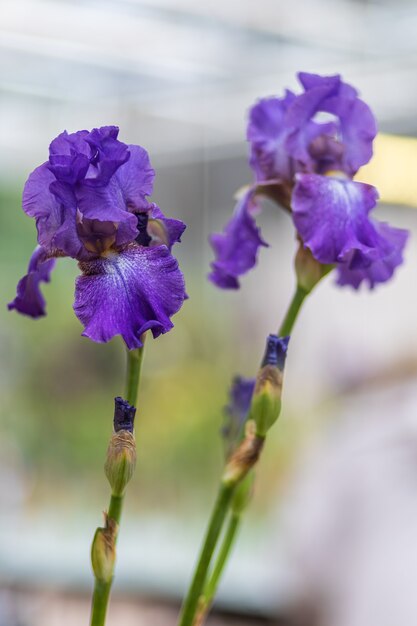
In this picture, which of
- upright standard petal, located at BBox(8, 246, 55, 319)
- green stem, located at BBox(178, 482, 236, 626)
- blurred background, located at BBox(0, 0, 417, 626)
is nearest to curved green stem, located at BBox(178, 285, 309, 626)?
green stem, located at BBox(178, 482, 236, 626)

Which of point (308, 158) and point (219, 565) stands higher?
point (308, 158)

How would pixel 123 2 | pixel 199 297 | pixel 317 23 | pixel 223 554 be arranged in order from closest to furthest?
1. pixel 223 554
2. pixel 123 2
3. pixel 317 23
4. pixel 199 297

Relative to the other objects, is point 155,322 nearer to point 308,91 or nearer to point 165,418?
point 308,91

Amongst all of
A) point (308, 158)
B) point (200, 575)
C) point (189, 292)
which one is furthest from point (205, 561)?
point (189, 292)

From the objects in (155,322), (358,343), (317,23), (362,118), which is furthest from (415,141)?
(155,322)

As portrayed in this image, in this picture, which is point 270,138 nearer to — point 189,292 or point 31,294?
point 31,294

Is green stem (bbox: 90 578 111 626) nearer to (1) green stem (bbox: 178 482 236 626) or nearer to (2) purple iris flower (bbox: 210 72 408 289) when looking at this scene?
(1) green stem (bbox: 178 482 236 626)
